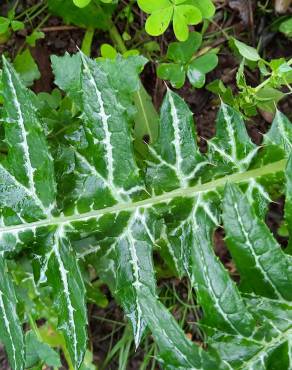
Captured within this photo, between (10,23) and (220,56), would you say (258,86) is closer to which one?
(220,56)

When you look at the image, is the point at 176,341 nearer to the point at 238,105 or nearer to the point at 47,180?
the point at 47,180

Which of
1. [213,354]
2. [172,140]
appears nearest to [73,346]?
[213,354]

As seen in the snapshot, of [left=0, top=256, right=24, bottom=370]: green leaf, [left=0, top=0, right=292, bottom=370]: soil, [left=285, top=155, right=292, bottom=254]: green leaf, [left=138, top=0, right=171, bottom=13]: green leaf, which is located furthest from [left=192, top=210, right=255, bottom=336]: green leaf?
[left=0, top=0, right=292, bottom=370]: soil

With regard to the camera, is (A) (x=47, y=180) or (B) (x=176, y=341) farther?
(A) (x=47, y=180)

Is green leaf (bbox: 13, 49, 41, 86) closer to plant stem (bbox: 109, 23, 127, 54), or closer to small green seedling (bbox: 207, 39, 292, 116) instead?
plant stem (bbox: 109, 23, 127, 54)

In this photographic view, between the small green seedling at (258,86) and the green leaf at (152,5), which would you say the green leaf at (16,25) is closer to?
the green leaf at (152,5)

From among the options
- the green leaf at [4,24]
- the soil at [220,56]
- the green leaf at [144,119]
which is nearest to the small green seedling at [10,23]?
the green leaf at [4,24]
